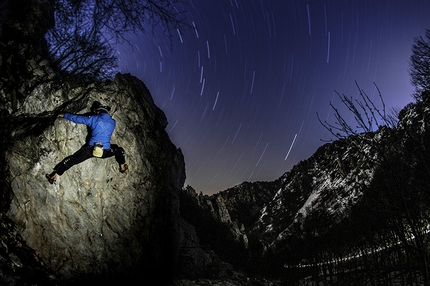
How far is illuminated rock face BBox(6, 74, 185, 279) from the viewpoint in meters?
7.27

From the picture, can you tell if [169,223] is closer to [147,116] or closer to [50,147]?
[147,116]

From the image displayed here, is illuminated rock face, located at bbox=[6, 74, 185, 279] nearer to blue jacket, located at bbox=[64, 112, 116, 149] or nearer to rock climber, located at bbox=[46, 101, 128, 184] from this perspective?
rock climber, located at bbox=[46, 101, 128, 184]

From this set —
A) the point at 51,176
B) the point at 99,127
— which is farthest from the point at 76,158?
the point at 99,127

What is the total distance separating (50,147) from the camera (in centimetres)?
770

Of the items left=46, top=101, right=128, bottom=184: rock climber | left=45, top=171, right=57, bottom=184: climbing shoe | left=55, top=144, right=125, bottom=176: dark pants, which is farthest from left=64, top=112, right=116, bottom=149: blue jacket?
left=45, top=171, right=57, bottom=184: climbing shoe

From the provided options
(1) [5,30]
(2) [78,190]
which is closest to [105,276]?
(2) [78,190]

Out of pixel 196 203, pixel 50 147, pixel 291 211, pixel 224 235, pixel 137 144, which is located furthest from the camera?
pixel 291 211

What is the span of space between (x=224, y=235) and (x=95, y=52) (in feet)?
229

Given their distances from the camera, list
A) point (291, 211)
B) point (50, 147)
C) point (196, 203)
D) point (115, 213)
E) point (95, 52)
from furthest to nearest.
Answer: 1. point (291, 211)
2. point (196, 203)
3. point (95, 52)
4. point (115, 213)
5. point (50, 147)

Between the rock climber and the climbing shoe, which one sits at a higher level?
the rock climber

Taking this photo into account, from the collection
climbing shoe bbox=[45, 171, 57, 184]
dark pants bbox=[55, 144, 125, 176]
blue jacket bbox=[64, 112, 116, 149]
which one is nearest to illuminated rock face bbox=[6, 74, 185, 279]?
climbing shoe bbox=[45, 171, 57, 184]

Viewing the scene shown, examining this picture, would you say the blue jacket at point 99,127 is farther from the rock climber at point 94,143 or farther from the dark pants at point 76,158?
the dark pants at point 76,158

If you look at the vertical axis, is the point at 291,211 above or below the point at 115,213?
above

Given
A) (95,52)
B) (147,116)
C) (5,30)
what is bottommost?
(147,116)
